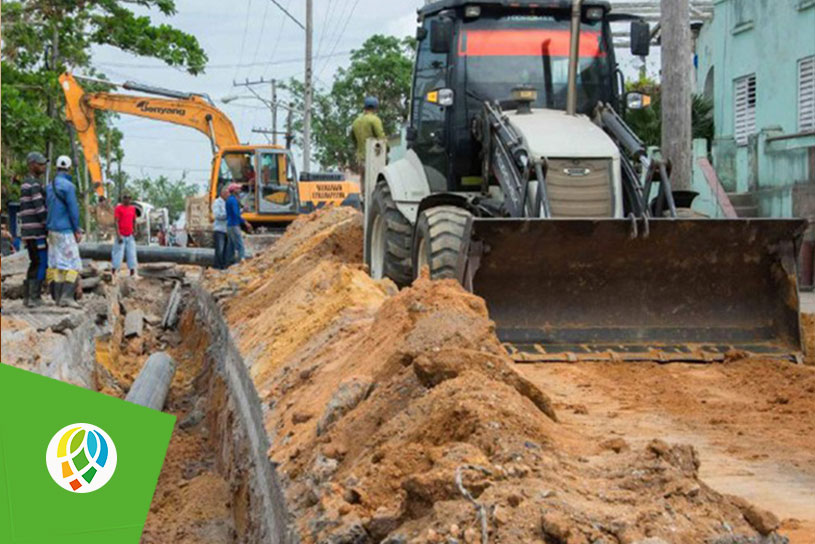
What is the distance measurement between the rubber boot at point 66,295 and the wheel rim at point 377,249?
12.6 ft

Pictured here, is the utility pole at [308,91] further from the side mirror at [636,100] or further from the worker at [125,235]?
the side mirror at [636,100]

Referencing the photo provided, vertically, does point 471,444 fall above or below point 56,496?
below

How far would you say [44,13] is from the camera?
23500 millimetres

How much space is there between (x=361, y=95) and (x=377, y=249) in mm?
41820

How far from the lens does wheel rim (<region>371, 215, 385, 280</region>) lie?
39.0 ft

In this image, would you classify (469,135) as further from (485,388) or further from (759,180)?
(759,180)

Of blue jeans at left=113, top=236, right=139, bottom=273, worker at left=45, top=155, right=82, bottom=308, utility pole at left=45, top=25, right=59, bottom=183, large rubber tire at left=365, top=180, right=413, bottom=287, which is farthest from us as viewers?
utility pole at left=45, top=25, right=59, bottom=183

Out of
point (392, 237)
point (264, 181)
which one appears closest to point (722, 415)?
point (392, 237)

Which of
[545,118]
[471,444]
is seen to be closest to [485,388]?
[471,444]

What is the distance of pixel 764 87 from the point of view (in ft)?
79.4

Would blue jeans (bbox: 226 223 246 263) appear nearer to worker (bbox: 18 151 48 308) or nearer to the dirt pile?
worker (bbox: 18 151 48 308)

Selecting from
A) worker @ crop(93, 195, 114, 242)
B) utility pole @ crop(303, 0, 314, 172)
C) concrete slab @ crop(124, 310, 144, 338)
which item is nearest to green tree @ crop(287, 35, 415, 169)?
utility pole @ crop(303, 0, 314, 172)

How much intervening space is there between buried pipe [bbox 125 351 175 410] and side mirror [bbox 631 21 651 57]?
5419mm

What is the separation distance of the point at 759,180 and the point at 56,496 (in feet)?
61.2
